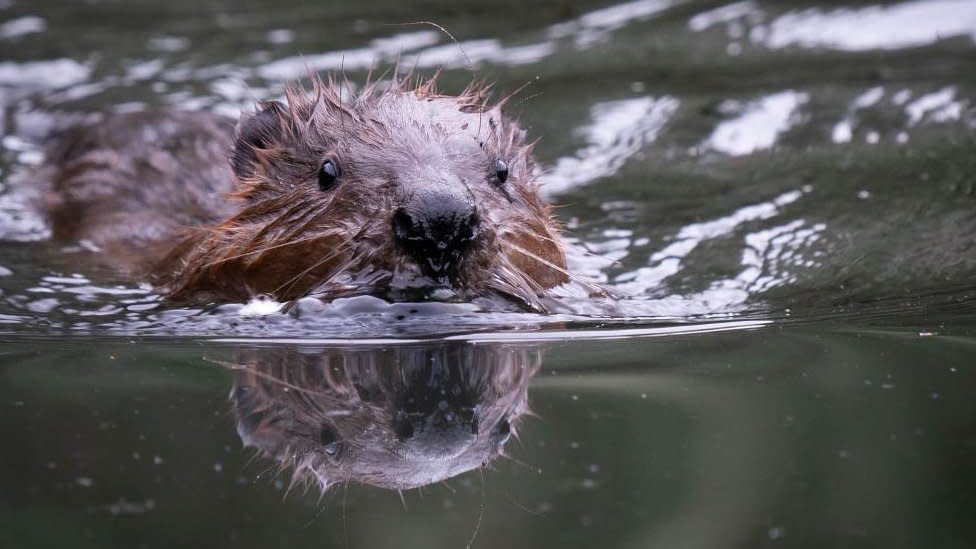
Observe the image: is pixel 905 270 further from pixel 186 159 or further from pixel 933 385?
pixel 186 159

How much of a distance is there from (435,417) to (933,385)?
113 centimetres

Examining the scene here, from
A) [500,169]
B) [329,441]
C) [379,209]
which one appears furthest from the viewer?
[500,169]

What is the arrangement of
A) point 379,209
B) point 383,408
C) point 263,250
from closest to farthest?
1. point 383,408
2. point 379,209
3. point 263,250

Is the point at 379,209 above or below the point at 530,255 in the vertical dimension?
above

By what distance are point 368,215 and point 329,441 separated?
4.04 feet

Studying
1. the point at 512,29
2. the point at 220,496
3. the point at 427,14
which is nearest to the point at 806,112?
the point at 512,29

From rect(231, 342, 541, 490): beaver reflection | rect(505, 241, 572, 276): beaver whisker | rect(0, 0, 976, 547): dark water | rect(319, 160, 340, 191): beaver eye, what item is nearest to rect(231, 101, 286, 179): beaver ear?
rect(319, 160, 340, 191): beaver eye

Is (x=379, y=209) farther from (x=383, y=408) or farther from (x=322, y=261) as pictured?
(x=383, y=408)

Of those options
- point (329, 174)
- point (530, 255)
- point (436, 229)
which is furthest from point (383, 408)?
point (329, 174)

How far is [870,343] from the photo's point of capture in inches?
139

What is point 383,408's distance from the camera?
285cm

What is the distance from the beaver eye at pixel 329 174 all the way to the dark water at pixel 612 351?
1.30 ft

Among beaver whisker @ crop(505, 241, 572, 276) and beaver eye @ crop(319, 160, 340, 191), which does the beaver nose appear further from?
beaver eye @ crop(319, 160, 340, 191)

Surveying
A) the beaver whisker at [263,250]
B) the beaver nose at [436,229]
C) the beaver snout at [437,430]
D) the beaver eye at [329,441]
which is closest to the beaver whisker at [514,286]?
the beaver nose at [436,229]
